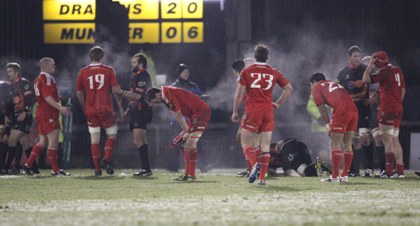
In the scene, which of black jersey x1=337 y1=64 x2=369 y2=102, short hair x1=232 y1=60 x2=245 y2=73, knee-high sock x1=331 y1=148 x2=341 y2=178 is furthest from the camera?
black jersey x1=337 y1=64 x2=369 y2=102

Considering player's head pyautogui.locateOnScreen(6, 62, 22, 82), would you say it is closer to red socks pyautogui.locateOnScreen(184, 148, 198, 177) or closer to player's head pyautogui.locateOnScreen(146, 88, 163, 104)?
red socks pyautogui.locateOnScreen(184, 148, 198, 177)

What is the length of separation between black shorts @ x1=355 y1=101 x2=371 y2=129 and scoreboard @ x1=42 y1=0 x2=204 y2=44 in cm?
519

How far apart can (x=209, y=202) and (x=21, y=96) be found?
9133mm

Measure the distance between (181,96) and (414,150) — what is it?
27.5 feet

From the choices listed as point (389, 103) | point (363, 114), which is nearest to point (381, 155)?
point (363, 114)

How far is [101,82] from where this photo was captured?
57.5ft

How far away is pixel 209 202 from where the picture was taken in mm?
11148

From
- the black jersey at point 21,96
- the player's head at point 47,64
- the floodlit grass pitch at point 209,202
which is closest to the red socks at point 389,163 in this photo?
the floodlit grass pitch at point 209,202

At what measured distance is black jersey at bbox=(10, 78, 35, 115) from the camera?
19391 mm

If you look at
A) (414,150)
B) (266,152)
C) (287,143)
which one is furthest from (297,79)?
(266,152)

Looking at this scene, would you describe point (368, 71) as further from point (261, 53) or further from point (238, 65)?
point (261, 53)

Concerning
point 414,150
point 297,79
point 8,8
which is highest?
point 8,8

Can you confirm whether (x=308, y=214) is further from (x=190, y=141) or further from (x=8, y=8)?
(x=8, y=8)

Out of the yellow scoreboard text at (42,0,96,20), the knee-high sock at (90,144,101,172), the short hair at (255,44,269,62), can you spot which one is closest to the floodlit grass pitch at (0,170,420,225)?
the knee-high sock at (90,144,101,172)
